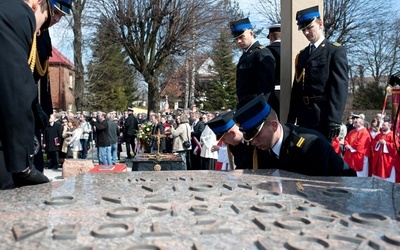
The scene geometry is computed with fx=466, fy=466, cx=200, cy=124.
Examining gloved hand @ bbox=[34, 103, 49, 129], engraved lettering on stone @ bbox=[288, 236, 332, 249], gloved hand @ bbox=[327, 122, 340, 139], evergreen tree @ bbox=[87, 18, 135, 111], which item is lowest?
engraved lettering on stone @ bbox=[288, 236, 332, 249]

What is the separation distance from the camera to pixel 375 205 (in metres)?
2.50

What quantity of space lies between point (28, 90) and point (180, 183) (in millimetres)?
1196

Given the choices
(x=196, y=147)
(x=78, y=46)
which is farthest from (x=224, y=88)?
(x=196, y=147)

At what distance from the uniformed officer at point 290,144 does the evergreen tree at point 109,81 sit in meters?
31.4

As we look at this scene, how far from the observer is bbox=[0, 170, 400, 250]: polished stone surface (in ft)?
6.13

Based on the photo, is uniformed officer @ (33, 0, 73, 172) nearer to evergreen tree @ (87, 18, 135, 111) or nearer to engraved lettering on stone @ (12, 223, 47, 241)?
engraved lettering on stone @ (12, 223, 47, 241)

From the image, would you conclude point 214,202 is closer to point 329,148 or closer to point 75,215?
point 75,215

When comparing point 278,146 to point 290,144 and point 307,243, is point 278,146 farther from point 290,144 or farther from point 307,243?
point 307,243

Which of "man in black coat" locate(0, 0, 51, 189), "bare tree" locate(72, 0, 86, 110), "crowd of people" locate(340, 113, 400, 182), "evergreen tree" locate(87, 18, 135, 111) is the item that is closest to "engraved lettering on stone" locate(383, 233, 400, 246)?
"man in black coat" locate(0, 0, 51, 189)

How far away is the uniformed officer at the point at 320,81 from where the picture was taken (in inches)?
172

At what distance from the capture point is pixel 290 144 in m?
3.71

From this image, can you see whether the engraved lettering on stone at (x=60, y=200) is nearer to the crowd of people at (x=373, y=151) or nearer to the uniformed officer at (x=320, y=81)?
the uniformed officer at (x=320, y=81)

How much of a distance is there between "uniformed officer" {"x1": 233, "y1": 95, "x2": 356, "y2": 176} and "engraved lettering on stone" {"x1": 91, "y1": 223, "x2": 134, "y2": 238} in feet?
5.15

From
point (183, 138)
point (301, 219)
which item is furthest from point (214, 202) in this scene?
point (183, 138)
